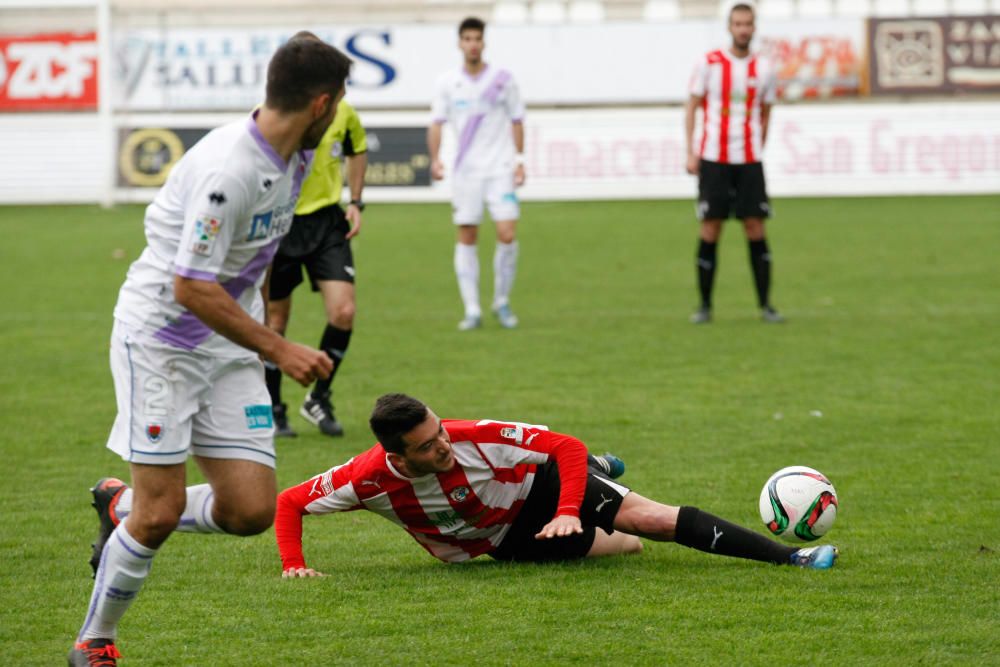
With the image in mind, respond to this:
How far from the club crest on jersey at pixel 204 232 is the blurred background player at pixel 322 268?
3.93 m

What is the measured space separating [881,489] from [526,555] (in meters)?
1.89

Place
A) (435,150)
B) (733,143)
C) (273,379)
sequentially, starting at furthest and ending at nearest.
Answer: (435,150), (733,143), (273,379)

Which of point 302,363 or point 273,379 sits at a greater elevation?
point 302,363

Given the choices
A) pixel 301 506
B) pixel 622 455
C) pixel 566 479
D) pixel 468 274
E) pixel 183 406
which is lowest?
pixel 622 455

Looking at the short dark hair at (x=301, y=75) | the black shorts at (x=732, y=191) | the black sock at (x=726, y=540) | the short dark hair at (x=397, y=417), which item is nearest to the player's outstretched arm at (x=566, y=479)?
the black sock at (x=726, y=540)

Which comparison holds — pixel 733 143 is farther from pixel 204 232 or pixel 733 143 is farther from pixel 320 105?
pixel 204 232

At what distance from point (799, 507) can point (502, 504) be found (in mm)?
1092

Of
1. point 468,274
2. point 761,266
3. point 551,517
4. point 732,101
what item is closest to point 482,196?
point 468,274

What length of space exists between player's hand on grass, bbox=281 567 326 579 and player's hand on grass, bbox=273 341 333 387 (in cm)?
143

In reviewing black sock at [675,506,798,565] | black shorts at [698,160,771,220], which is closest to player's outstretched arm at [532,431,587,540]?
black sock at [675,506,798,565]

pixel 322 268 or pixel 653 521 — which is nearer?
pixel 653 521

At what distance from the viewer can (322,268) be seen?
803 centimetres

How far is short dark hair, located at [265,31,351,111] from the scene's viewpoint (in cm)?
400

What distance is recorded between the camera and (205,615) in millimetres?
4840
